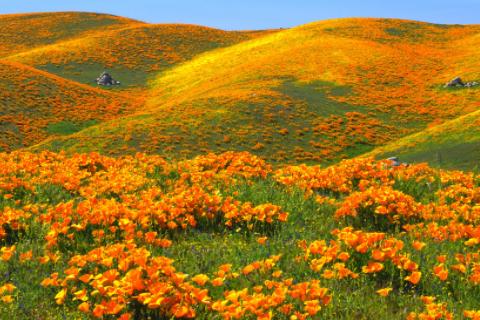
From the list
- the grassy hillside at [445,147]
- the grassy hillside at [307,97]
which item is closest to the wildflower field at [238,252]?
the grassy hillside at [307,97]

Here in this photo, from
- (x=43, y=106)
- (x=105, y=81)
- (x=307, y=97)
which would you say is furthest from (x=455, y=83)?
(x=105, y=81)

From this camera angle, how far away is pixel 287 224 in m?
5.04

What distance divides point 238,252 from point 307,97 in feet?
99.3

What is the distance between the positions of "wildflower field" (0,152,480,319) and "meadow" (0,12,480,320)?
0.03 metres

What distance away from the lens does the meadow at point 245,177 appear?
3.11m

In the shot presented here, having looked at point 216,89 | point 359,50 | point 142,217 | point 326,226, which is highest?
point 359,50

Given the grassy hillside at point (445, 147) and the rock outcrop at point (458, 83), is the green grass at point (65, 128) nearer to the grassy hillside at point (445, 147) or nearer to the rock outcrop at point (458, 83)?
the grassy hillside at point (445, 147)

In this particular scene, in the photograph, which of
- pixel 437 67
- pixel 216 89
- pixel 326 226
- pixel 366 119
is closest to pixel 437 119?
pixel 366 119

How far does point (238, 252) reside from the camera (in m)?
4.15

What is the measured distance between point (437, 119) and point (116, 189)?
3239 centimetres

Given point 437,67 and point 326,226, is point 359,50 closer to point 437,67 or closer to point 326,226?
point 437,67

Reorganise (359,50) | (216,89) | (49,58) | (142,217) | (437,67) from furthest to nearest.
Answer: (49,58) < (359,50) < (437,67) < (216,89) < (142,217)

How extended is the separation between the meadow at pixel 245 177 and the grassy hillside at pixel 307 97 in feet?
0.76

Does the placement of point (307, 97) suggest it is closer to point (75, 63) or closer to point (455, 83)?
point (455, 83)
